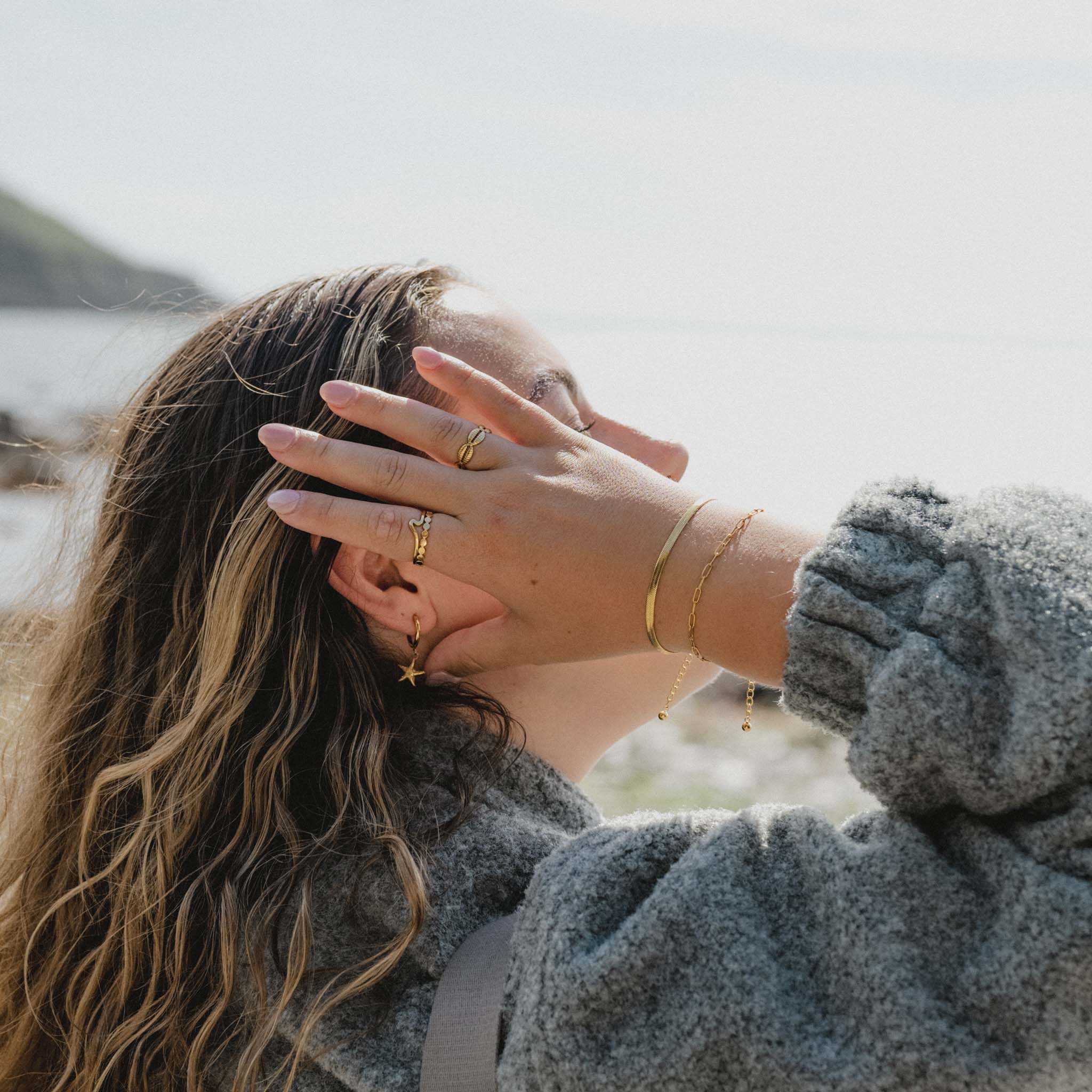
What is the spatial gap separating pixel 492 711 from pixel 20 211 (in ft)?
553

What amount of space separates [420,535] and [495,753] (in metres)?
0.48

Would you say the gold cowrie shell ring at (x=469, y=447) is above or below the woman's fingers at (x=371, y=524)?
above

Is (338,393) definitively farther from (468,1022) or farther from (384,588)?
(468,1022)

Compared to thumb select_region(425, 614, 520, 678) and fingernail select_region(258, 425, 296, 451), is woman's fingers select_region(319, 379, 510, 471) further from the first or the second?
thumb select_region(425, 614, 520, 678)

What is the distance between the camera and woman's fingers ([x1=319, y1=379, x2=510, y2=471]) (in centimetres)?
182

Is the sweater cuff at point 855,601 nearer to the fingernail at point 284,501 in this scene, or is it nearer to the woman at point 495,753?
the woman at point 495,753

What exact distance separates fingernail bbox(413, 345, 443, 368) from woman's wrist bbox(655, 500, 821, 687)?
0.52 m

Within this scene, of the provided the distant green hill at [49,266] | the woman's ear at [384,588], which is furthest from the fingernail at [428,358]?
the distant green hill at [49,266]

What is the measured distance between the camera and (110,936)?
1939mm

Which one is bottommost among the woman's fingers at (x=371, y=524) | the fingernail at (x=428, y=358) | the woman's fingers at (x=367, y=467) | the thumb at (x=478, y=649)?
the thumb at (x=478, y=649)

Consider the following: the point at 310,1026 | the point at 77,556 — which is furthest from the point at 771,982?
the point at 77,556

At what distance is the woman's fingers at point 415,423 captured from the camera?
1.82 metres

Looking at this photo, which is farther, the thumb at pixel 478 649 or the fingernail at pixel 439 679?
the fingernail at pixel 439 679

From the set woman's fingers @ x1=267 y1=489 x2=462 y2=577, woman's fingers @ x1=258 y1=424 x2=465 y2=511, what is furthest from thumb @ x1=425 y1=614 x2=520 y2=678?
woman's fingers @ x1=258 y1=424 x2=465 y2=511
